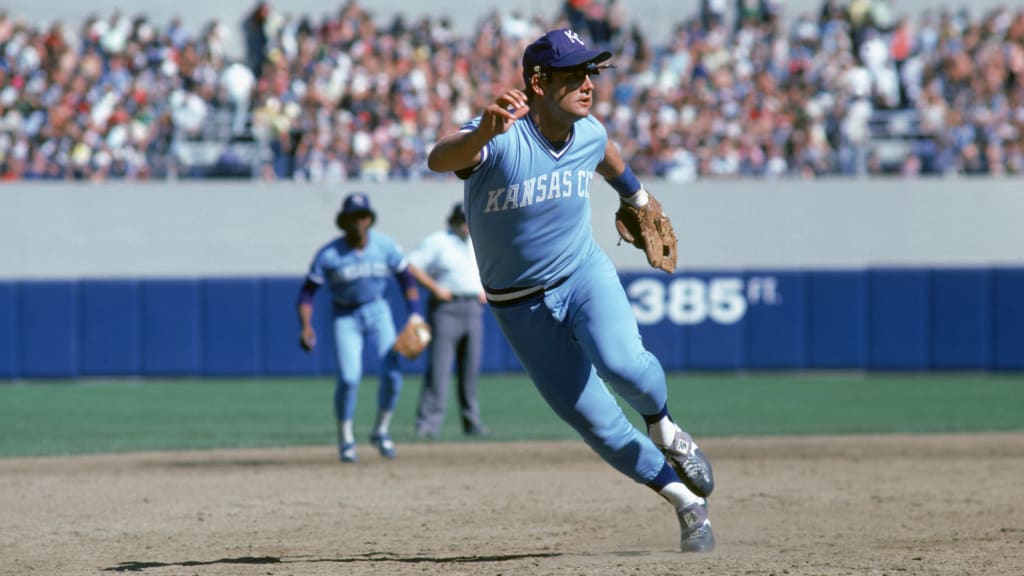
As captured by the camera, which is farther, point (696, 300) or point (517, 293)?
point (696, 300)

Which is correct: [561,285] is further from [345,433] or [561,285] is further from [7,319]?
[7,319]

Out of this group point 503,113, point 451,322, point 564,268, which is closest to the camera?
point 503,113

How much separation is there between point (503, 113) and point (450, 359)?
26.4ft

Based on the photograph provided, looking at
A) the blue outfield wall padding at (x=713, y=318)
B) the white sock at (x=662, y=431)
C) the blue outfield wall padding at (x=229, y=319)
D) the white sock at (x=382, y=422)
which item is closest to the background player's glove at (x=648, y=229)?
the white sock at (x=662, y=431)

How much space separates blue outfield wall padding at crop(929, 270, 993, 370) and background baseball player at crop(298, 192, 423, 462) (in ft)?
35.2

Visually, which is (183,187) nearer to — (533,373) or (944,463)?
(944,463)

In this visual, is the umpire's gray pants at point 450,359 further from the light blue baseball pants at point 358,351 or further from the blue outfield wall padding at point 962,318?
the blue outfield wall padding at point 962,318

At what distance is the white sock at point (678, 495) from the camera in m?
6.84

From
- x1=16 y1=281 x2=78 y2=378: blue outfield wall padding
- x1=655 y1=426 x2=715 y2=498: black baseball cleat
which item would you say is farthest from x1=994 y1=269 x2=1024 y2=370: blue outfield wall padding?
x1=655 y1=426 x2=715 y2=498: black baseball cleat

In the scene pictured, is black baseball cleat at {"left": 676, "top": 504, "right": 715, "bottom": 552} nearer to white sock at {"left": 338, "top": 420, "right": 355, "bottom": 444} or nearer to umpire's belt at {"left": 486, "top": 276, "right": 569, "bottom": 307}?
umpire's belt at {"left": 486, "top": 276, "right": 569, "bottom": 307}

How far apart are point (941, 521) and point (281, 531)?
3.71 metres

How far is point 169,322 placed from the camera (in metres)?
19.9

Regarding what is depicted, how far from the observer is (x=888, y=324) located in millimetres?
20469

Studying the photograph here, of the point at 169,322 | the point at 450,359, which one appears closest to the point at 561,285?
the point at 450,359
